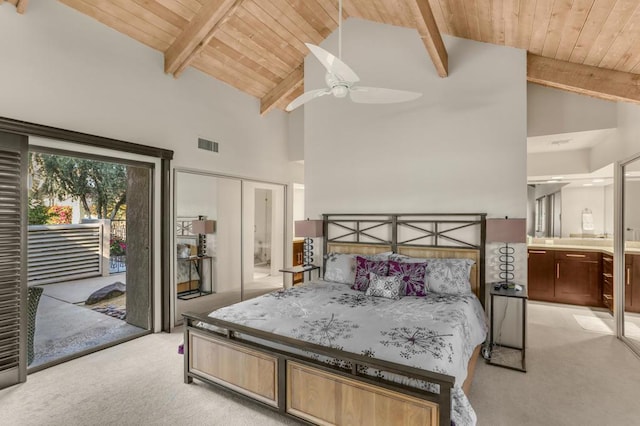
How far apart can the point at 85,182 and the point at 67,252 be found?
127 centimetres

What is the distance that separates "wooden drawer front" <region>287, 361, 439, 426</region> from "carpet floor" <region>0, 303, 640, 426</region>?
35 cm

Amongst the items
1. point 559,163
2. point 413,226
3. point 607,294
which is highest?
point 559,163

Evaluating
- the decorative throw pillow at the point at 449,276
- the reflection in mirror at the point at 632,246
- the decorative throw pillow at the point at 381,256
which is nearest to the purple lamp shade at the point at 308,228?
the decorative throw pillow at the point at 381,256

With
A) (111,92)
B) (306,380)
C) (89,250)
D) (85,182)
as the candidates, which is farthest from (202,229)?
(306,380)

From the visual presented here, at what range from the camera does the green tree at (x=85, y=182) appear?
4.17m

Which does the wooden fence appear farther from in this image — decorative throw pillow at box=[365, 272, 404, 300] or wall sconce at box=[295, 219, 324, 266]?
decorative throw pillow at box=[365, 272, 404, 300]

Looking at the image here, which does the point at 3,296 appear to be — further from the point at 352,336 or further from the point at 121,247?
the point at 352,336

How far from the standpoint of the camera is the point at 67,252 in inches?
197

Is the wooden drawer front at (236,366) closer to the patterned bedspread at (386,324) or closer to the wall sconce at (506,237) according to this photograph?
the patterned bedspread at (386,324)

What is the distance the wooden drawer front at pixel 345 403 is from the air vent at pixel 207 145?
3.82 m

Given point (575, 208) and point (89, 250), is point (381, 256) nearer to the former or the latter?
point (89, 250)

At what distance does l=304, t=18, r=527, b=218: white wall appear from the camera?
4035 mm

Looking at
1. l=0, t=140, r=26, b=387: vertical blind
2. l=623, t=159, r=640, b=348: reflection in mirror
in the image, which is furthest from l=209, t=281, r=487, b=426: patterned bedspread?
l=623, t=159, r=640, b=348: reflection in mirror

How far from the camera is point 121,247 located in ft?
15.9
